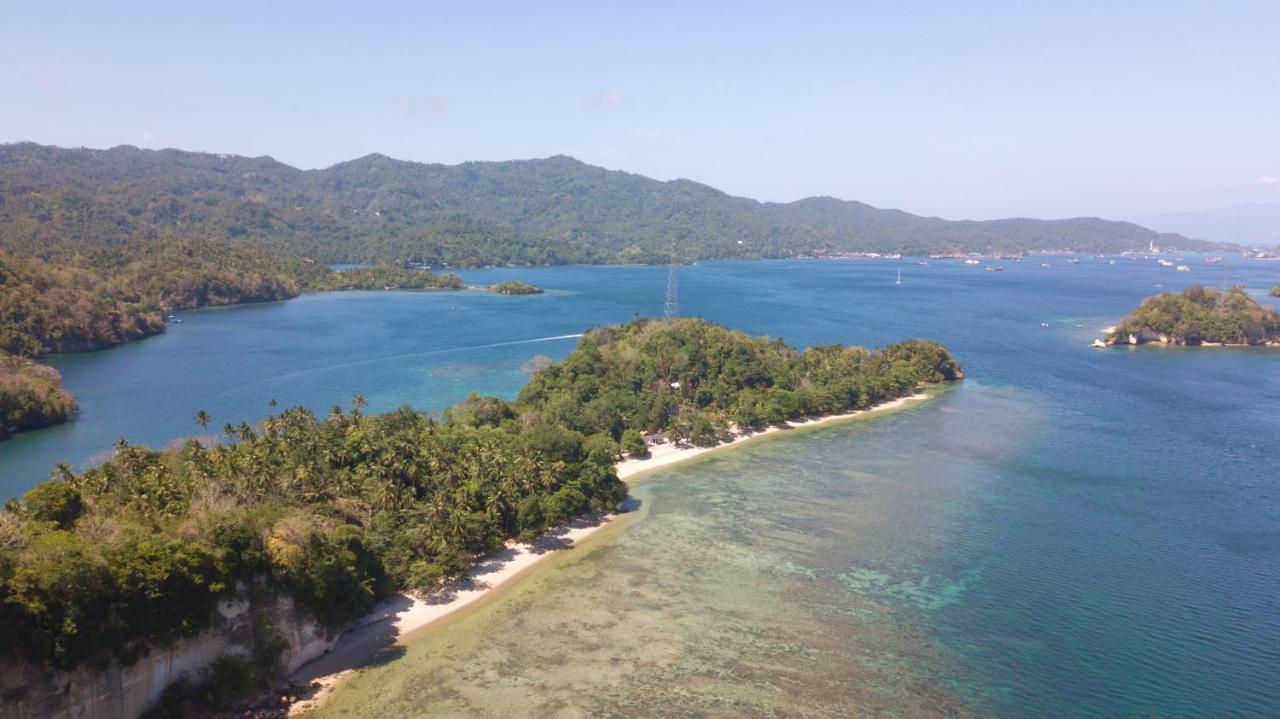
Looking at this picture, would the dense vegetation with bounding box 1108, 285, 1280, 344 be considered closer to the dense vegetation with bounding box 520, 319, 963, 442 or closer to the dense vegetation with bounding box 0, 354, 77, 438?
the dense vegetation with bounding box 520, 319, 963, 442

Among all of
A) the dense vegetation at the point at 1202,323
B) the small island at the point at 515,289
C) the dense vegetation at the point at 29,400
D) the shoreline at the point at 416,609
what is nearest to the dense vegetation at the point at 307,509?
the shoreline at the point at 416,609

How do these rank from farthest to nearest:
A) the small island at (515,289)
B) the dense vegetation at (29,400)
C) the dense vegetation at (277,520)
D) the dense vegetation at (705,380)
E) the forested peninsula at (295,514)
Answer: the small island at (515,289), the dense vegetation at (705,380), the dense vegetation at (29,400), the forested peninsula at (295,514), the dense vegetation at (277,520)

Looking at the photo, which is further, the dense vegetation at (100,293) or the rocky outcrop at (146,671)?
the dense vegetation at (100,293)

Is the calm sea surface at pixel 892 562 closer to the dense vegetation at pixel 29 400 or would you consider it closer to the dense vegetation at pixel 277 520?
the dense vegetation at pixel 29 400

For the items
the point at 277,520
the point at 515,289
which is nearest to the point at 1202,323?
the point at 277,520

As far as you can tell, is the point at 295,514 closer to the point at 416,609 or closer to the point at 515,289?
the point at 416,609

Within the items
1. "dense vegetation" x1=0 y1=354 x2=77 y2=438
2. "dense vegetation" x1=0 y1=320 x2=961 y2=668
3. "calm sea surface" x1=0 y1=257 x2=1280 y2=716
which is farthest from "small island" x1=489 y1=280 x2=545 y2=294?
"dense vegetation" x1=0 y1=354 x2=77 y2=438
